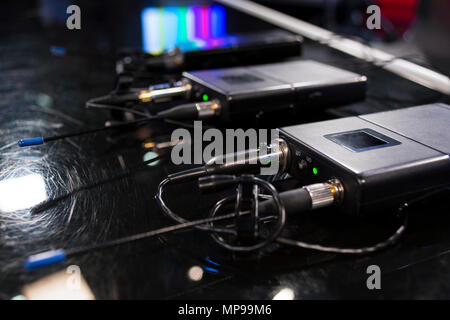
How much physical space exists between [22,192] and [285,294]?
34cm

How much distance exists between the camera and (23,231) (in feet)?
1.42

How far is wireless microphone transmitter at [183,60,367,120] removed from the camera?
658mm

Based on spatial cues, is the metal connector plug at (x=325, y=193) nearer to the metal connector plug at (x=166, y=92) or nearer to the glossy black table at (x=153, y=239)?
the glossy black table at (x=153, y=239)

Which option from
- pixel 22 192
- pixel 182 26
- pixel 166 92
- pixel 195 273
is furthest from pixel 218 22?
pixel 195 273

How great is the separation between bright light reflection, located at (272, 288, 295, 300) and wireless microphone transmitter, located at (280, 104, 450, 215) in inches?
4.4

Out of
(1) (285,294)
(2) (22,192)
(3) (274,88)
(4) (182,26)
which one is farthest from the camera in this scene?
(4) (182,26)

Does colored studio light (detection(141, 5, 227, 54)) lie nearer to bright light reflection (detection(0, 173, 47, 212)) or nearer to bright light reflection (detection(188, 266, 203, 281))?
bright light reflection (detection(0, 173, 47, 212))

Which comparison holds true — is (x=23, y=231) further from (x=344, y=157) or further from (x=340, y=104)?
(x=340, y=104)

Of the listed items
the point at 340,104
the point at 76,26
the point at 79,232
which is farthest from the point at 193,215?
the point at 76,26

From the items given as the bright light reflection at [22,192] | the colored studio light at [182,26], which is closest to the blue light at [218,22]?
the colored studio light at [182,26]

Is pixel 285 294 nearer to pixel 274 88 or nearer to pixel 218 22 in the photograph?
pixel 274 88

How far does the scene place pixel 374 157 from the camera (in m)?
0.43

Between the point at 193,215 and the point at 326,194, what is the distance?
0.46ft

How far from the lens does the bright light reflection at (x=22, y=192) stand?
48 cm
